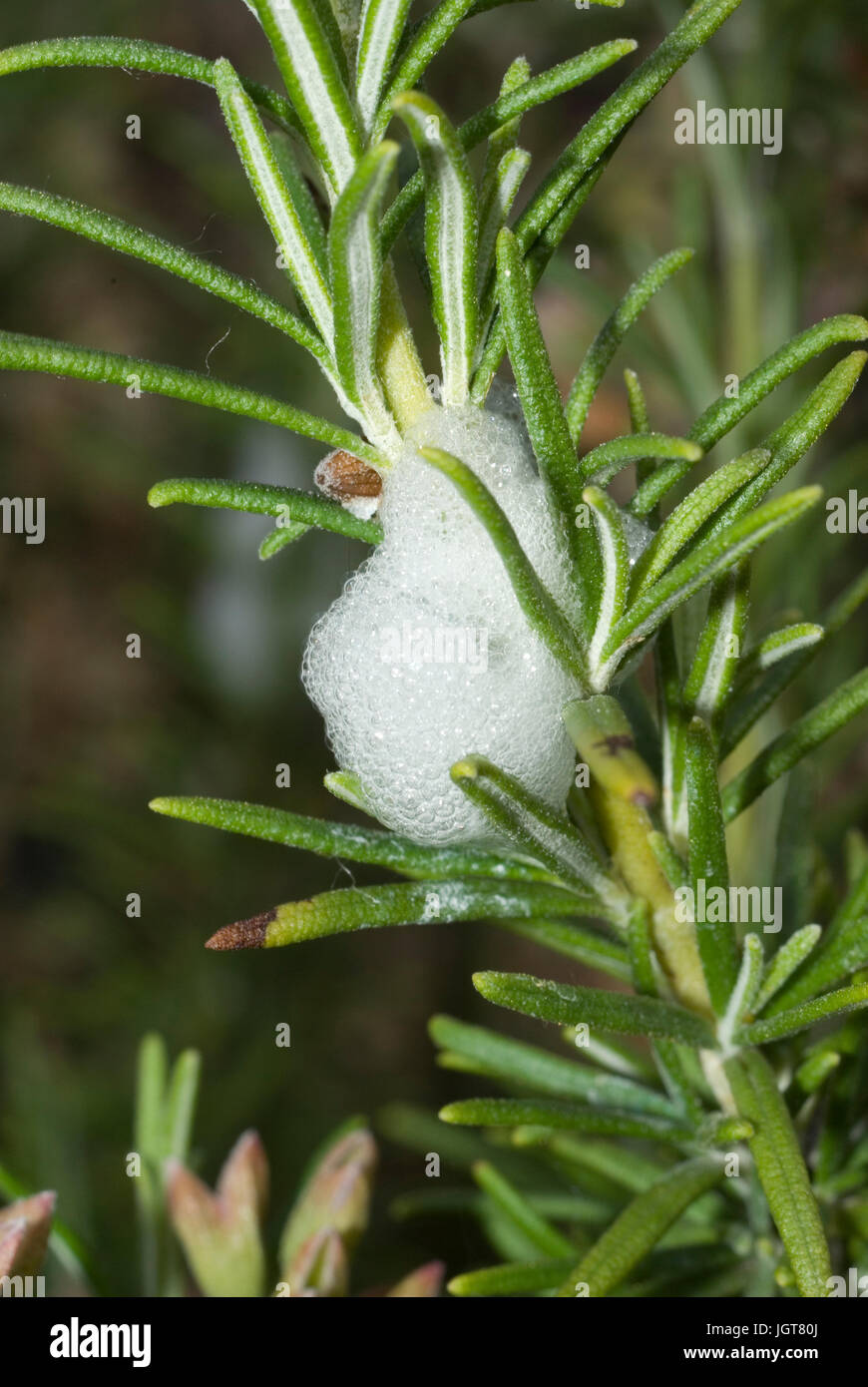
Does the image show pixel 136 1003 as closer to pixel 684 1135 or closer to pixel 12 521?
pixel 684 1135

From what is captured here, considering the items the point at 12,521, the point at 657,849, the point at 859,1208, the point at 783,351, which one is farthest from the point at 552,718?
the point at 12,521

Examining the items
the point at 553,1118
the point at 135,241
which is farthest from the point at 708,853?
the point at 135,241

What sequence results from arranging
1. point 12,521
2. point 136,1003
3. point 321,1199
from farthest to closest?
point 12,521 → point 136,1003 → point 321,1199

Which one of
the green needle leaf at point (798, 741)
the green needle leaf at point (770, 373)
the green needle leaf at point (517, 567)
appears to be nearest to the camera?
the green needle leaf at point (517, 567)

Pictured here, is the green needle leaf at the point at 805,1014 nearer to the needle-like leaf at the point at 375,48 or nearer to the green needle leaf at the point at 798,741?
the green needle leaf at the point at 798,741

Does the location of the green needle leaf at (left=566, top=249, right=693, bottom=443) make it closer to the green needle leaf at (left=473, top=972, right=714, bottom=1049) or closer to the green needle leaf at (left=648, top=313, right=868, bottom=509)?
the green needle leaf at (left=648, top=313, right=868, bottom=509)

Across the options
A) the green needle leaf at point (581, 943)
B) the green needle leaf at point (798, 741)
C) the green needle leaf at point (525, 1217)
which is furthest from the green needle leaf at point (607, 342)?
the green needle leaf at point (525, 1217)
